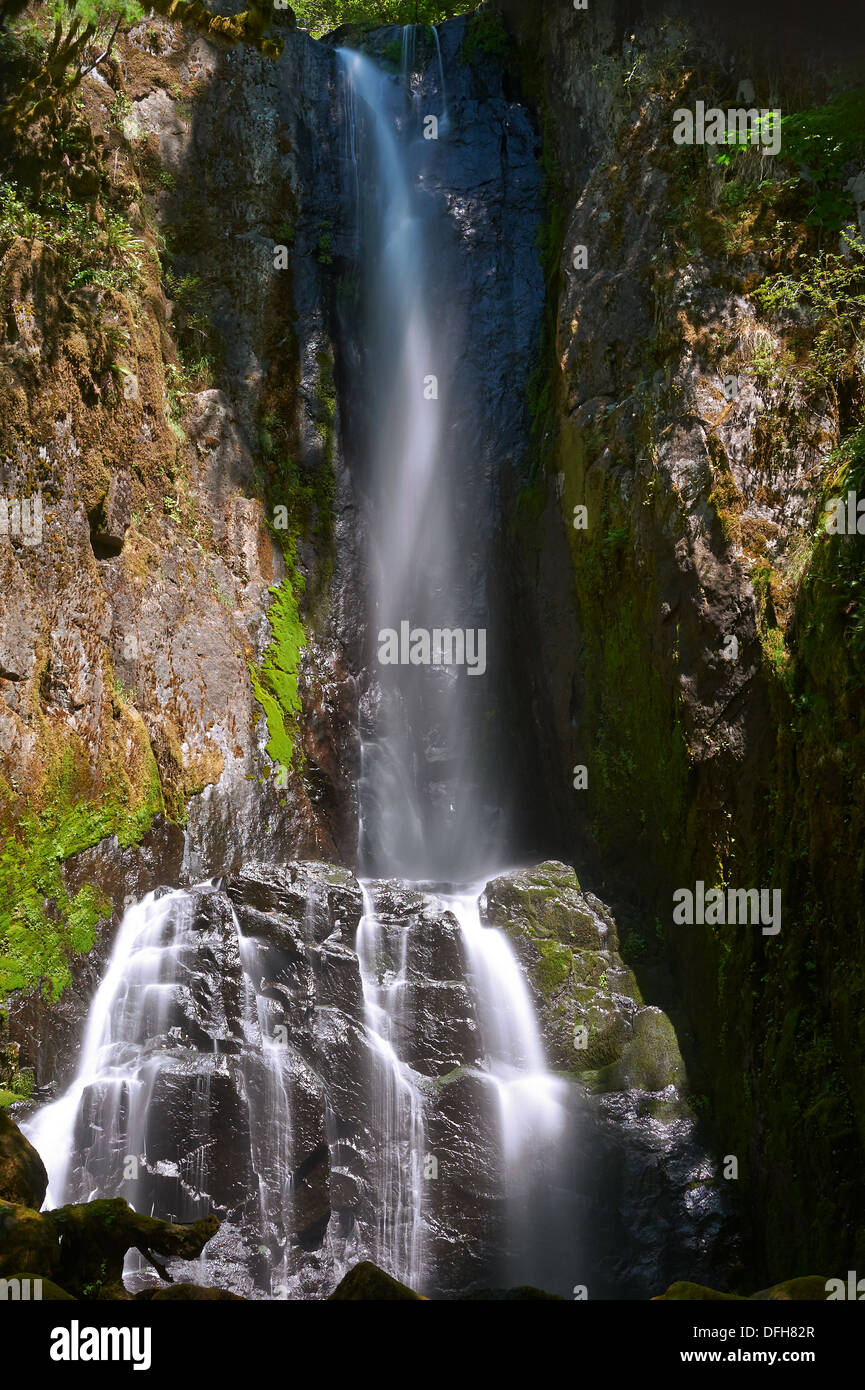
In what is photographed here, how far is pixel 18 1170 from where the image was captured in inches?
227

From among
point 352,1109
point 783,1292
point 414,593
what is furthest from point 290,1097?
point 414,593

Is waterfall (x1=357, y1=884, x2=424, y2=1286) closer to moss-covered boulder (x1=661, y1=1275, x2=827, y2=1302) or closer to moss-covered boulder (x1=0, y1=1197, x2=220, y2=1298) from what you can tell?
moss-covered boulder (x1=0, y1=1197, x2=220, y2=1298)

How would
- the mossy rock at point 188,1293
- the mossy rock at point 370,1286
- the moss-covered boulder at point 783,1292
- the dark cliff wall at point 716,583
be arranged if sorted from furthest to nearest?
the dark cliff wall at point 716,583 < the mossy rock at point 188,1293 < the mossy rock at point 370,1286 < the moss-covered boulder at point 783,1292

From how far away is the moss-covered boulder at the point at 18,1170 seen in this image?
5672 millimetres

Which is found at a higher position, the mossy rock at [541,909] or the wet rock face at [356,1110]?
the mossy rock at [541,909]

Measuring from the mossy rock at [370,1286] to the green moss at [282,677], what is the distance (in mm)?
7547

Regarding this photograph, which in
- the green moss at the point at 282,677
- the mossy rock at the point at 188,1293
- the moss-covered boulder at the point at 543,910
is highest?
the green moss at the point at 282,677

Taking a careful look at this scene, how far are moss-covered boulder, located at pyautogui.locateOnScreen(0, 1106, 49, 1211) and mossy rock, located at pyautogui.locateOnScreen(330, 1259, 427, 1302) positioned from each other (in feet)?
6.76

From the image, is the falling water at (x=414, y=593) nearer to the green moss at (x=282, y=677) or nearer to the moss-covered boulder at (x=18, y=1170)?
the green moss at (x=282, y=677)

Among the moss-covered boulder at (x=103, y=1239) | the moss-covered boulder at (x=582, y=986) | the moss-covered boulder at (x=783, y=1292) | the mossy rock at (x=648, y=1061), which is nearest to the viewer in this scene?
the moss-covered boulder at (x=783, y=1292)

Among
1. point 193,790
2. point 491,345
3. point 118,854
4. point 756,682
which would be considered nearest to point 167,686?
point 193,790


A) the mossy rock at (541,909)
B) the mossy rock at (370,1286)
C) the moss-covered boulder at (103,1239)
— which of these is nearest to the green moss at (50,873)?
the moss-covered boulder at (103,1239)

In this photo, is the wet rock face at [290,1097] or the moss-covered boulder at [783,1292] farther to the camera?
the wet rock face at [290,1097]

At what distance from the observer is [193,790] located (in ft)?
35.2
